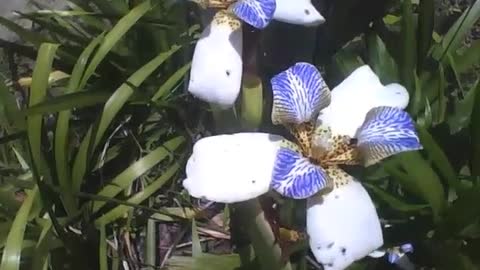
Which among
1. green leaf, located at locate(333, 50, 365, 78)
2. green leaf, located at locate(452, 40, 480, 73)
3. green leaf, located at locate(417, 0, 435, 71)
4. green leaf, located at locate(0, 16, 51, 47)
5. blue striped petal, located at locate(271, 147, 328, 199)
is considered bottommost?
blue striped petal, located at locate(271, 147, 328, 199)

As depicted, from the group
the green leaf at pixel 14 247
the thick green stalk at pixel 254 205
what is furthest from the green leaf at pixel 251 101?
the green leaf at pixel 14 247

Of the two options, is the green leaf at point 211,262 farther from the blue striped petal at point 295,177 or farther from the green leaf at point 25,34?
the green leaf at point 25,34

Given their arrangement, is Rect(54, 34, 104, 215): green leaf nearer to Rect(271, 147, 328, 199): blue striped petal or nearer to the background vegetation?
the background vegetation

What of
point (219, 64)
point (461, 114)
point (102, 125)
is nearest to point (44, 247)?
point (102, 125)

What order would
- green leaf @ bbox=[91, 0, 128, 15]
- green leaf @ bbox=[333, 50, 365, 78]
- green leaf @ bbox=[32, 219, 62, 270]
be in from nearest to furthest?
1. green leaf @ bbox=[333, 50, 365, 78]
2. green leaf @ bbox=[32, 219, 62, 270]
3. green leaf @ bbox=[91, 0, 128, 15]

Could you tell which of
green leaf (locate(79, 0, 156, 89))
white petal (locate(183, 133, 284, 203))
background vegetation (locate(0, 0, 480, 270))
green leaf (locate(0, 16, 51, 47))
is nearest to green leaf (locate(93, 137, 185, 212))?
background vegetation (locate(0, 0, 480, 270))

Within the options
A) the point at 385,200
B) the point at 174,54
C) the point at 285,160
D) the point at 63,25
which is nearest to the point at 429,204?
the point at 385,200

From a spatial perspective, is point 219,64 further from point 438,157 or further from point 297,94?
point 438,157

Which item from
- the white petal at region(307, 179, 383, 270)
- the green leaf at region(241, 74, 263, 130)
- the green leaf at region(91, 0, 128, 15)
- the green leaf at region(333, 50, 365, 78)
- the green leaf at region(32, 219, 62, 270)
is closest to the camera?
the white petal at region(307, 179, 383, 270)

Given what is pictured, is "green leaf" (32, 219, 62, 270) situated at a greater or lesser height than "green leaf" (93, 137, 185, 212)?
lesser
